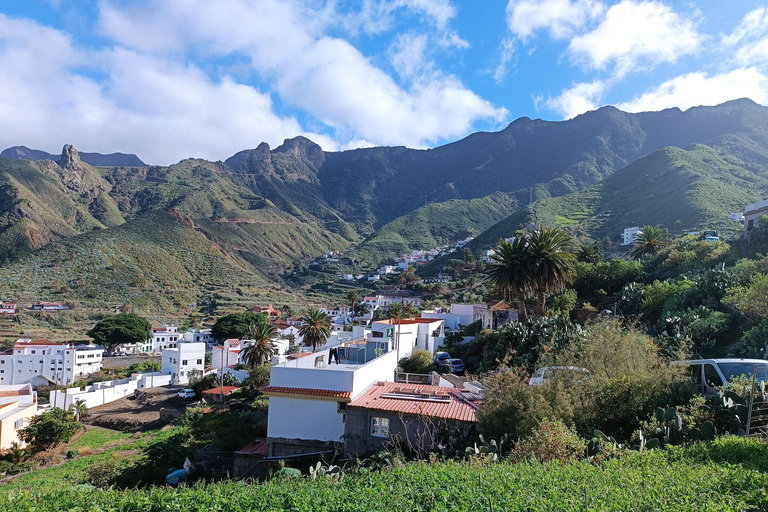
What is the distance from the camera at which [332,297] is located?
327 feet

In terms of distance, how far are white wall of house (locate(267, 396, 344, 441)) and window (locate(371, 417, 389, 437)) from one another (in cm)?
132

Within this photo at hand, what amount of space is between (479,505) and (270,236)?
459ft

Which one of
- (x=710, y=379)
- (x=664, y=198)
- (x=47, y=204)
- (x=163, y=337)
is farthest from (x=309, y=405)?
(x=47, y=204)

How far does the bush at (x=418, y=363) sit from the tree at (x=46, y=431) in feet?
72.1

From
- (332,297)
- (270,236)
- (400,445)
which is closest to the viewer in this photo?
(400,445)

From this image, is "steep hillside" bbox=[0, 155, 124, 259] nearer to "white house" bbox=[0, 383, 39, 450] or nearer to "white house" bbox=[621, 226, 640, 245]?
"white house" bbox=[0, 383, 39, 450]

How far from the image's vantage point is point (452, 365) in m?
26.8

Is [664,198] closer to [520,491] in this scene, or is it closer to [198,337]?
[198,337]

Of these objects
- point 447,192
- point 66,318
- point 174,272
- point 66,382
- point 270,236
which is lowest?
point 66,382

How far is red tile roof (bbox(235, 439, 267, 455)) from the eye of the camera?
14.9 meters

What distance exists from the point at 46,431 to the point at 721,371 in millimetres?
34557

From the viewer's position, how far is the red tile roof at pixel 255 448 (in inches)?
588

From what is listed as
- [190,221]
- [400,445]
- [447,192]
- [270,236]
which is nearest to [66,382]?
[400,445]

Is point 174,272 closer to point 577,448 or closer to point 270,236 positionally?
point 270,236
